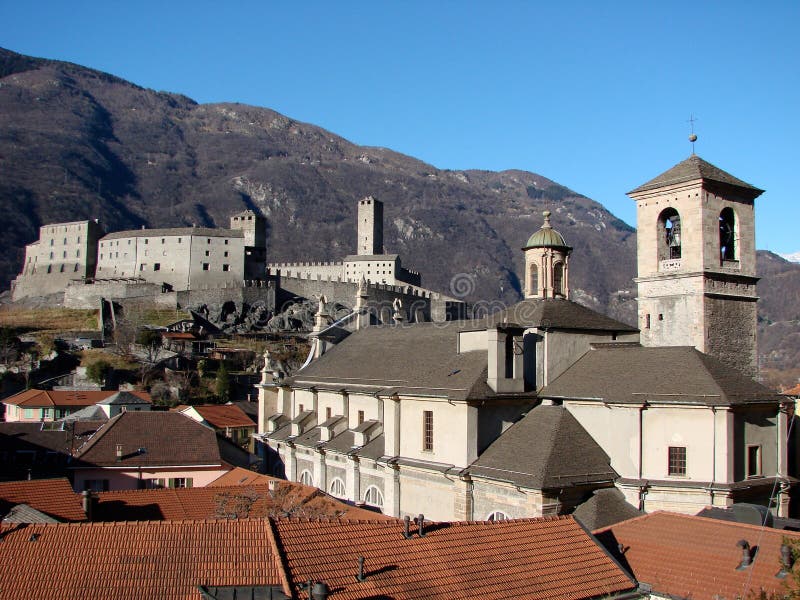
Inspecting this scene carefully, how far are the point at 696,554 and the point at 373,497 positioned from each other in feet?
50.0

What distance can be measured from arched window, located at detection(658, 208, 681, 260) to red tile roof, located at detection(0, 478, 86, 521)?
79.2ft

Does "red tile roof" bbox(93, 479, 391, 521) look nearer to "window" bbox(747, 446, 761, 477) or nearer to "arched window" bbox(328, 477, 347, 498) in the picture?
"arched window" bbox(328, 477, 347, 498)

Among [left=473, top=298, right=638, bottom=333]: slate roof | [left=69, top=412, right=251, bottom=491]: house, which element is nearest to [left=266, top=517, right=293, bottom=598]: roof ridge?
[left=473, top=298, right=638, bottom=333]: slate roof

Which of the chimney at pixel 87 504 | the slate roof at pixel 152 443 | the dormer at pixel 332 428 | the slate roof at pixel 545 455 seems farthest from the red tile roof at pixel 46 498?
the slate roof at pixel 545 455

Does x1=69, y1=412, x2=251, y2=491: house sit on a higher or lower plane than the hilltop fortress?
lower

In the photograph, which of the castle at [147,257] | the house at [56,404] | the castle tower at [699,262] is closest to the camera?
the castle tower at [699,262]

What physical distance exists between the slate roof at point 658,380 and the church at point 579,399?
6 centimetres

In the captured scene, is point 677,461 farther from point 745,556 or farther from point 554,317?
point 745,556

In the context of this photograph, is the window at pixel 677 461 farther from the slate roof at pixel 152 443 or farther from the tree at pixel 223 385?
the tree at pixel 223 385

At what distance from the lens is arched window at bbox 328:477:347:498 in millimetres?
32594

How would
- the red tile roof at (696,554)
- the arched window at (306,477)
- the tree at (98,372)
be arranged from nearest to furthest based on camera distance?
the red tile roof at (696,554) → the arched window at (306,477) → the tree at (98,372)

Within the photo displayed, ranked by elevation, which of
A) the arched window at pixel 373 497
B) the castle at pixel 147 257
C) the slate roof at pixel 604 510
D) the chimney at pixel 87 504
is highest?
the castle at pixel 147 257

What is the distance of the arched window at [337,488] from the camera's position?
3259cm

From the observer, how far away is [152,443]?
120 feet
